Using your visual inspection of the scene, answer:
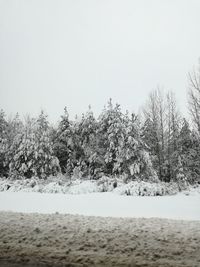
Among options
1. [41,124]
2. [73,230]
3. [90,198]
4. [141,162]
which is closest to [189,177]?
[141,162]

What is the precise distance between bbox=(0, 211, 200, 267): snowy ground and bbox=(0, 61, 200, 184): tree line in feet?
38.1

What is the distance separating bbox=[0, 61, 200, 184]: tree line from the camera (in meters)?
22.2

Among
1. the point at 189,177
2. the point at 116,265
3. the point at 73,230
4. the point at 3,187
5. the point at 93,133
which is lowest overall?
the point at 116,265

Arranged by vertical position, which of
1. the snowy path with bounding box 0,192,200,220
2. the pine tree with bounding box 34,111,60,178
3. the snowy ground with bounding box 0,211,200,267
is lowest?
the snowy ground with bounding box 0,211,200,267

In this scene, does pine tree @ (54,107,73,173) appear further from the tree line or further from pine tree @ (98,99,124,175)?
pine tree @ (98,99,124,175)

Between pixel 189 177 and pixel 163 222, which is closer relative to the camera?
pixel 163 222

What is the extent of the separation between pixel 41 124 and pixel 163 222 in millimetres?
18336

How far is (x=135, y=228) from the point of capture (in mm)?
8570

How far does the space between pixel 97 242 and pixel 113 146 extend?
16084mm

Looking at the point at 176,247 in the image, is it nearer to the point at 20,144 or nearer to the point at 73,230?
the point at 73,230

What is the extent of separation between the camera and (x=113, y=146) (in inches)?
924

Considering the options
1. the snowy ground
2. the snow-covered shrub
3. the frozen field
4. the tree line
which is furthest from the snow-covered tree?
the snowy ground

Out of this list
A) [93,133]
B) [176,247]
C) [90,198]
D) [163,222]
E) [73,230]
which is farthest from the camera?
[93,133]

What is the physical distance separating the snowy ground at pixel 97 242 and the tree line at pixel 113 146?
1161cm
